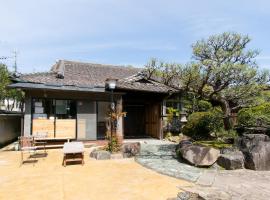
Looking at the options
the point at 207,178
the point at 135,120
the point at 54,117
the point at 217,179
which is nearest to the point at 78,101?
the point at 54,117

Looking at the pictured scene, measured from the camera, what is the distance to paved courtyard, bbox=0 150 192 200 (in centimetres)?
605

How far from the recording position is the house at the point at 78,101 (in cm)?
1309

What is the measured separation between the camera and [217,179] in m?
7.70

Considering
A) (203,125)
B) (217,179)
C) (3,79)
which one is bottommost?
(217,179)

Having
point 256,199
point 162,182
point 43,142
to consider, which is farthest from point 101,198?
point 43,142

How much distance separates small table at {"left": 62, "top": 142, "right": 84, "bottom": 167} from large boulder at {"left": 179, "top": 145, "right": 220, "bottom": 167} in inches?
149

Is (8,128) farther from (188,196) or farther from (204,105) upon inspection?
(188,196)

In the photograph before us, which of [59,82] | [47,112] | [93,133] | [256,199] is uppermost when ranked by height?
[59,82]

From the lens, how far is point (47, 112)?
1355 cm

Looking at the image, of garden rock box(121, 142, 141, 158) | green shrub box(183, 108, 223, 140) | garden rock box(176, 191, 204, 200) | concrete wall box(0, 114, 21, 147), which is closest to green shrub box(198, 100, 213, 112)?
green shrub box(183, 108, 223, 140)

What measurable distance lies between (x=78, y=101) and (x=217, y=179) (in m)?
8.81

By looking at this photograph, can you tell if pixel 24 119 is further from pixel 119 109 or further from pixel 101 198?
pixel 101 198

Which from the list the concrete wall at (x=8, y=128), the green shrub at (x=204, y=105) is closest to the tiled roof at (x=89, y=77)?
the green shrub at (x=204, y=105)

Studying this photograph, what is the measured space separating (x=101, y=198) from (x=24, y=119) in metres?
8.53
